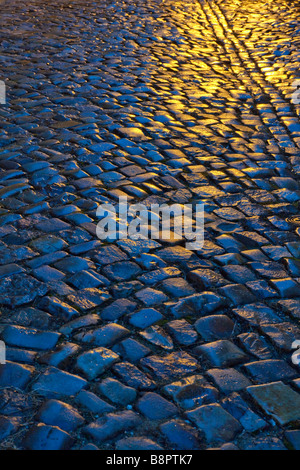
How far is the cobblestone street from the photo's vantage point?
2232 millimetres

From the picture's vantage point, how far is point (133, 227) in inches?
141

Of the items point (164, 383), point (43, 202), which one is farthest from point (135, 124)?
point (164, 383)

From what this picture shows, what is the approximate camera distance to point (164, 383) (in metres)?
2.38

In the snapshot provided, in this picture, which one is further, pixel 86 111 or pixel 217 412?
pixel 86 111

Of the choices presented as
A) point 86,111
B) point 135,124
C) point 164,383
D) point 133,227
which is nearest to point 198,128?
point 135,124

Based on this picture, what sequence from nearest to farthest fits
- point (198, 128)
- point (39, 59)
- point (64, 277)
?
1. point (64, 277)
2. point (198, 128)
3. point (39, 59)

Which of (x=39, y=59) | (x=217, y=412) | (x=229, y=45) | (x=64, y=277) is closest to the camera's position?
(x=217, y=412)

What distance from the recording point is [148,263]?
3.23 meters

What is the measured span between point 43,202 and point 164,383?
6.19ft

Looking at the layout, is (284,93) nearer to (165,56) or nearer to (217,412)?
(165,56)

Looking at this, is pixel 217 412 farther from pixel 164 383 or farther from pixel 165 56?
pixel 165 56

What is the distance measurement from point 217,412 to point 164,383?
0.88 feet

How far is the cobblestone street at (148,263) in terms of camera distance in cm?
223
